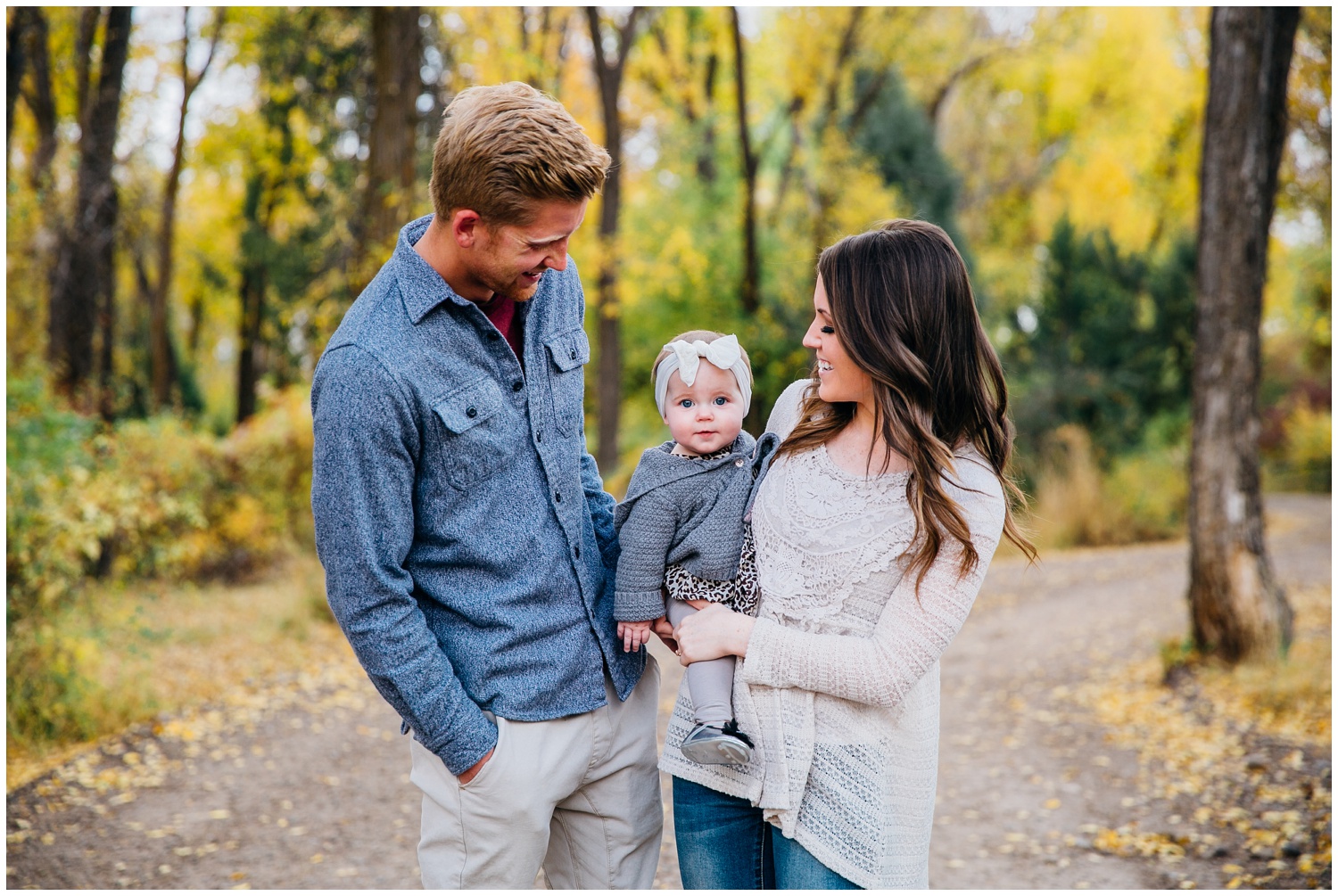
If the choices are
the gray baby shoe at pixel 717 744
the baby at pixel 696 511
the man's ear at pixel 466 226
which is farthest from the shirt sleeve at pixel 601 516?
the man's ear at pixel 466 226

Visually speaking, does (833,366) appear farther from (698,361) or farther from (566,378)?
(566,378)

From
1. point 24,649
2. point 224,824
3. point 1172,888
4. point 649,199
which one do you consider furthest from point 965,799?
point 649,199

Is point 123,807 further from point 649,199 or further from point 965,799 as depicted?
point 649,199

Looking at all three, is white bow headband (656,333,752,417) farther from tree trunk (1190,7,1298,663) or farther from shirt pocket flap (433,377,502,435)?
tree trunk (1190,7,1298,663)

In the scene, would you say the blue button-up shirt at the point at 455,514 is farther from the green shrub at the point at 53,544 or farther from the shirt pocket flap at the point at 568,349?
the green shrub at the point at 53,544

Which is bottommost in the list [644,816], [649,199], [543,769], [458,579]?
[644,816]

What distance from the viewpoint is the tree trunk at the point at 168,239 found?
1492 cm

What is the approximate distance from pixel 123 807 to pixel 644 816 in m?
3.60

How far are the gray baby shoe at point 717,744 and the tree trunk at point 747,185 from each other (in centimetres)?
1177

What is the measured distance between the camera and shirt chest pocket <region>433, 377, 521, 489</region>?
6.20 feet

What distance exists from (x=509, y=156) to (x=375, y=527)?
0.68 metres

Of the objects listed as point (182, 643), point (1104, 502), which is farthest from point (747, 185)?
point (182, 643)

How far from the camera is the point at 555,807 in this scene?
7.22 ft

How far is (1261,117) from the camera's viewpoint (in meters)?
5.90
